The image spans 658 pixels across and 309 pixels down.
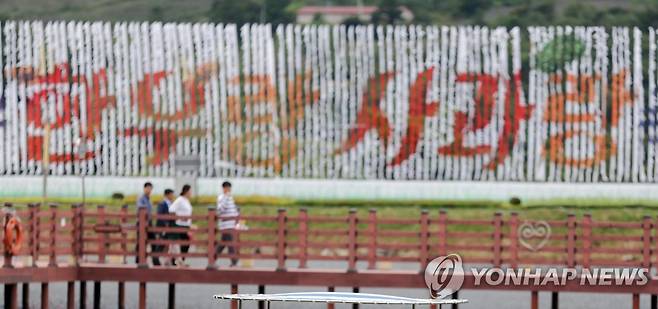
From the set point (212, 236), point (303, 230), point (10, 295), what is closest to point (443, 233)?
point (303, 230)

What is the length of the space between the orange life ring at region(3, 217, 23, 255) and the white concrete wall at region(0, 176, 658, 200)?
20.7 m

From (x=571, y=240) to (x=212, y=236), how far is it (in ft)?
17.0

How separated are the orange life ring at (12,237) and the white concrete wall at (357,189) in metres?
20.7

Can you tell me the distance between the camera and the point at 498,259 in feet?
119

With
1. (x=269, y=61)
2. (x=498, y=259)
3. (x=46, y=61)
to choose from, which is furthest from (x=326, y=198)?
(x=498, y=259)

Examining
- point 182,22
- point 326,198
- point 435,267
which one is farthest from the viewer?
point 182,22

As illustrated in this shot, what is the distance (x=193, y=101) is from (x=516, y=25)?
8.93m

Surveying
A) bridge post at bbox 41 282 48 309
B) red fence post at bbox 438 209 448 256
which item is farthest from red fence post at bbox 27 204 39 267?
red fence post at bbox 438 209 448 256

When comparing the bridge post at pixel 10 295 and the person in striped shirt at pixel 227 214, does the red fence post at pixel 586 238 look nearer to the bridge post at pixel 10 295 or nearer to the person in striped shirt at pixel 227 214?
the person in striped shirt at pixel 227 214

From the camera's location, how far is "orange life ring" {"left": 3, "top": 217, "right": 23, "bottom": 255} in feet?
114

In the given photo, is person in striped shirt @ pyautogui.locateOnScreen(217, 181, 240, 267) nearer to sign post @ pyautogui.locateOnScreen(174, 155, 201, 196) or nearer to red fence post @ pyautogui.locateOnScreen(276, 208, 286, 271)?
red fence post @ pyautogui.locateOnScreen(276, 208, 286, 271)

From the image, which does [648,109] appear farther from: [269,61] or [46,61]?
[46,61]

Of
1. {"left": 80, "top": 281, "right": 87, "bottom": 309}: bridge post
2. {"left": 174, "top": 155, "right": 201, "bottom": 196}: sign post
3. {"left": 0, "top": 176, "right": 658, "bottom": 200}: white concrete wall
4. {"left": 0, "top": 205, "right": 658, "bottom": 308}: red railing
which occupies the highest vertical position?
{"left": 174, "top": 155, "right": 201, "bottom": 196}: sign post

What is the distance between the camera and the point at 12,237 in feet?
115
